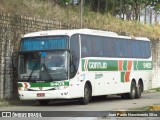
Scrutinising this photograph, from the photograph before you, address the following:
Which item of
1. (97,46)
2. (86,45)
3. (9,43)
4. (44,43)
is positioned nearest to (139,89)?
(97,46)

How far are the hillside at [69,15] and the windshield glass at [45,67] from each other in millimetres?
4244

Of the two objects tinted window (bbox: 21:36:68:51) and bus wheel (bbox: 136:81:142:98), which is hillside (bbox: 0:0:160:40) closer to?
tinted window (bbox: 21:36:68:51)

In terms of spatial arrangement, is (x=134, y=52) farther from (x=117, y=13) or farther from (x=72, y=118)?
(x=117, y=13)

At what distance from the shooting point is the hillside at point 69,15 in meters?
28.3

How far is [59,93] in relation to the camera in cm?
2191

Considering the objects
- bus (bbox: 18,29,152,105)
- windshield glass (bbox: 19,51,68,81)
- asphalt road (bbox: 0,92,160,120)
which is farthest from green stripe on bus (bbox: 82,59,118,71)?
asphalt road (bbox: 0,92,160,120)

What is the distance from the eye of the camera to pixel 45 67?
22297 millimetres

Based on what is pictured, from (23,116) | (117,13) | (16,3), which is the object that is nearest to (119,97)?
(16,3)

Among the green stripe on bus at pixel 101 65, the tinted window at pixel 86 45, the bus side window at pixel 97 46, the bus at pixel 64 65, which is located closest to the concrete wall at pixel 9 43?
the bus at pixel 64 65

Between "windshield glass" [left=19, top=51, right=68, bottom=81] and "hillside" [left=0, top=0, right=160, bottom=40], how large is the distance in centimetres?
424

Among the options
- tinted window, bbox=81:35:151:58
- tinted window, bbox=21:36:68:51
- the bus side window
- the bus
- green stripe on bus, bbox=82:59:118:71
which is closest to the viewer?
the bus

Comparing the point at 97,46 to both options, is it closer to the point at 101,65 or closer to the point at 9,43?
the point at 101,65

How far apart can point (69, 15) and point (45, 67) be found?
1298 cm

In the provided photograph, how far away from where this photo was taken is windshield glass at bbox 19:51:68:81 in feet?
72.6
